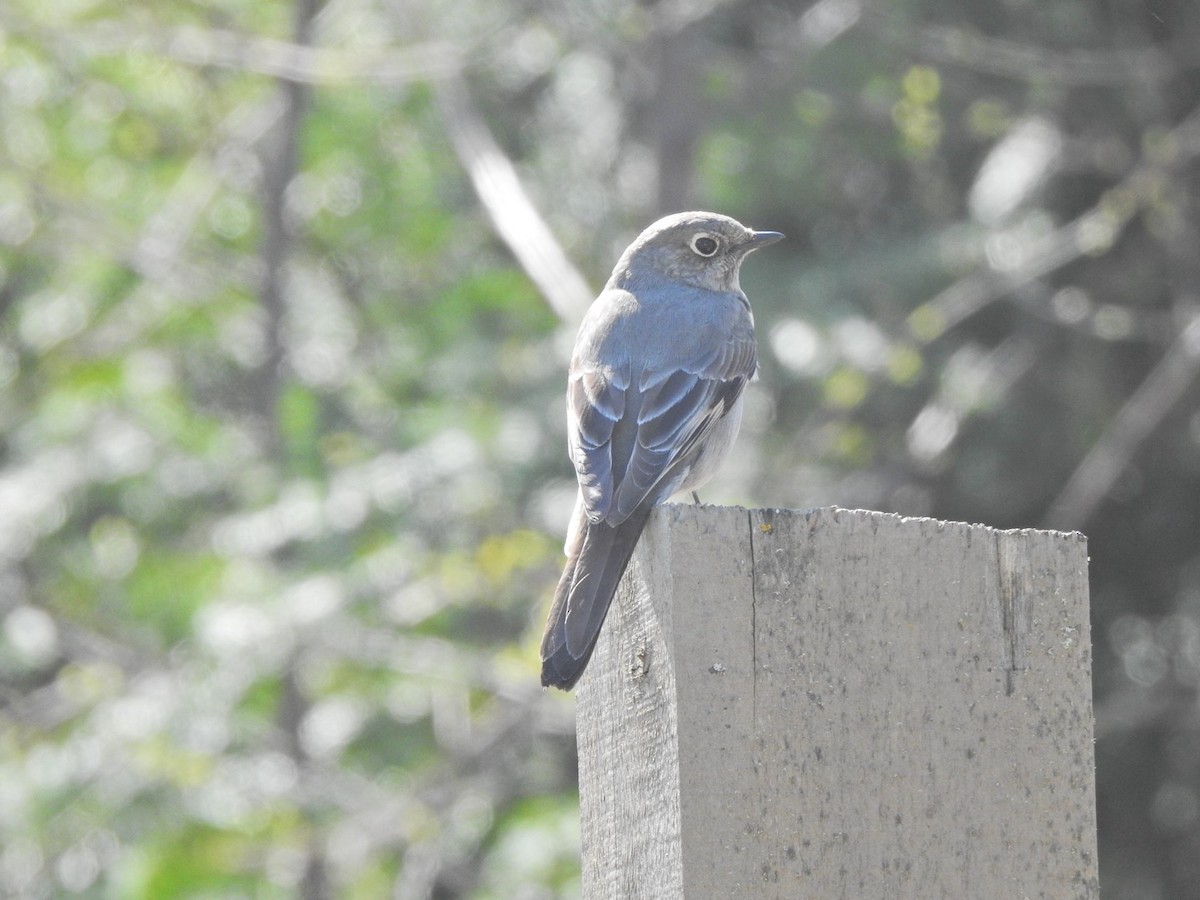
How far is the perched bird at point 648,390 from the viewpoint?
2.56 meters

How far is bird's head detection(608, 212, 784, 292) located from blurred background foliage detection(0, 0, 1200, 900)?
65 cm

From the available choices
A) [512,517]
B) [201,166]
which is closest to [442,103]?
[512,517]

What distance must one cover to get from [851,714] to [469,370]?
17.9ft

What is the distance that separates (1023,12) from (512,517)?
3.52m

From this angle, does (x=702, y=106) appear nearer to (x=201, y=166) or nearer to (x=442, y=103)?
(x=442, y=103)

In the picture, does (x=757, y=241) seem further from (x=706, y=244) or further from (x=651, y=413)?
(x=651, y=413)

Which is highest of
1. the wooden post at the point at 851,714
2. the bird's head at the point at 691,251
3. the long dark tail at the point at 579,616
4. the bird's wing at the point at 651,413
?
the bird's head at the point at 691,251

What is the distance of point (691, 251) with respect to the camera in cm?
480

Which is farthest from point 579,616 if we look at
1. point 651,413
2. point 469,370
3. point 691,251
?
point 469,370

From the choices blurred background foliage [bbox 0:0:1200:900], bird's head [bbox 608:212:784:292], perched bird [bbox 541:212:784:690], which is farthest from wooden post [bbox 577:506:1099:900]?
blurred background foliage [bbox 0:0:1200:900]

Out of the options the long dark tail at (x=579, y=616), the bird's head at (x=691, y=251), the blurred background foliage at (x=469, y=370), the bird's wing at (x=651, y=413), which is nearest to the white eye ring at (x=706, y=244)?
the bird's head at (x=691, y=251)

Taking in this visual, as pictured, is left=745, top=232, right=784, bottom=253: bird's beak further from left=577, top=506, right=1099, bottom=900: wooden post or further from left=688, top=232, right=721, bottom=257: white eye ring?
left=577, top=506, right=1099, bottom=900: wooden post

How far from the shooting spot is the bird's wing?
3381 mm

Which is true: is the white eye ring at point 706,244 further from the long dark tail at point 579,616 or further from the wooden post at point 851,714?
the wooden post at point 851,714
